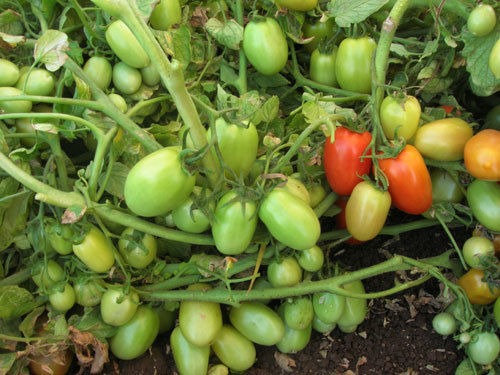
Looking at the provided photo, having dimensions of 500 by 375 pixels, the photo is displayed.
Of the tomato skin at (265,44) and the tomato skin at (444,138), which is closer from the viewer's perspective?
the tomato skin at (444,138)

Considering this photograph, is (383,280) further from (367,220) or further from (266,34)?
(266,34)

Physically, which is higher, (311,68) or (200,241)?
(311,68)

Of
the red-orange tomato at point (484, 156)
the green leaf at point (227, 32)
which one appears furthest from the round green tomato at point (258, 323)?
the green leaf at point (227, 32)

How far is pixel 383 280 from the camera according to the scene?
1470 mm

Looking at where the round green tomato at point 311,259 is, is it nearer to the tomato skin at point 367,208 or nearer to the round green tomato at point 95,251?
the tomato skin at point 367,208

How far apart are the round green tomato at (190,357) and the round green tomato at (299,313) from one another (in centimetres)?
22

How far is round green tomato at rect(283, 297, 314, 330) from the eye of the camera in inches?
50.7

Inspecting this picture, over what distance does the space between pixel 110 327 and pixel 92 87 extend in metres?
0.60

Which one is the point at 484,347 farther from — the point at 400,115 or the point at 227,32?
the point at 227,32

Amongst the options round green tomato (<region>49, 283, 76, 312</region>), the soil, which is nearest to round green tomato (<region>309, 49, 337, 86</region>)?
the soil

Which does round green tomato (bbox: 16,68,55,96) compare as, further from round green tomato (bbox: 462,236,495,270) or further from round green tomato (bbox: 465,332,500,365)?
round green tomato (bbox: 465,332,500,365)

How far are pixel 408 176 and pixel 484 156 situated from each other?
0.17m

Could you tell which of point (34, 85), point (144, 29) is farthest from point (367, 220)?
point (34, 85)

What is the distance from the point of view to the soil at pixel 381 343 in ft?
4.41
